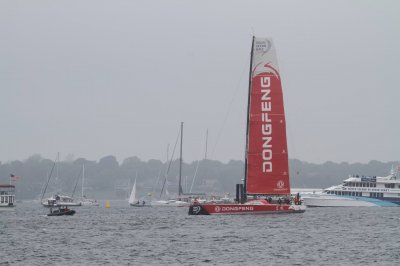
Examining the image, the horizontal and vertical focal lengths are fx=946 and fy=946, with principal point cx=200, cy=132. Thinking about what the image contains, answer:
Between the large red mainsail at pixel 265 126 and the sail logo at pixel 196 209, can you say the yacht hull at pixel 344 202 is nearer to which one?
the large red mainsail at pixel 265 126

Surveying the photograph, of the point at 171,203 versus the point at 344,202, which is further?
the point at 171,203

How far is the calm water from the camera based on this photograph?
51812 mm

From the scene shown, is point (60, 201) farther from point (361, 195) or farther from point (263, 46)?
point (263, 46)

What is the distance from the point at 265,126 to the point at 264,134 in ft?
2.52

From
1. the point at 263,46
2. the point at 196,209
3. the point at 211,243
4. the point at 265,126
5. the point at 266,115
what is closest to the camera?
the point at 211,243

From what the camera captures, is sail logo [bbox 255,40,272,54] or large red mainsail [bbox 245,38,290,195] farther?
sail logo [bbox 255,40,272,54]

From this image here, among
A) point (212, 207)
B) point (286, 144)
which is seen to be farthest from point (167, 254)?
point (286, 144)

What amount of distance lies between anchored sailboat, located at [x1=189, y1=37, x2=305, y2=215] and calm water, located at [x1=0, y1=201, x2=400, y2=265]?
4.61 meters

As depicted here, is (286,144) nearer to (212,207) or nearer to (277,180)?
(277,180)

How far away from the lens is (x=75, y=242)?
2532 inches

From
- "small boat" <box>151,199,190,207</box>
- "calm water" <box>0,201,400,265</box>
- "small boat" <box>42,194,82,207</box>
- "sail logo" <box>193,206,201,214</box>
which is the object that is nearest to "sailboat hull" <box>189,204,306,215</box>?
"calm water" <box>0,201,400,265</box>

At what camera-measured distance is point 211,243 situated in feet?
202

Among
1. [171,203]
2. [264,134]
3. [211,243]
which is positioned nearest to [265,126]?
[264,134]

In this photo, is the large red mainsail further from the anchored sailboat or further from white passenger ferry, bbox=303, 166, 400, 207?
white passenger ferry, bbox=303, 166, 400, 207
